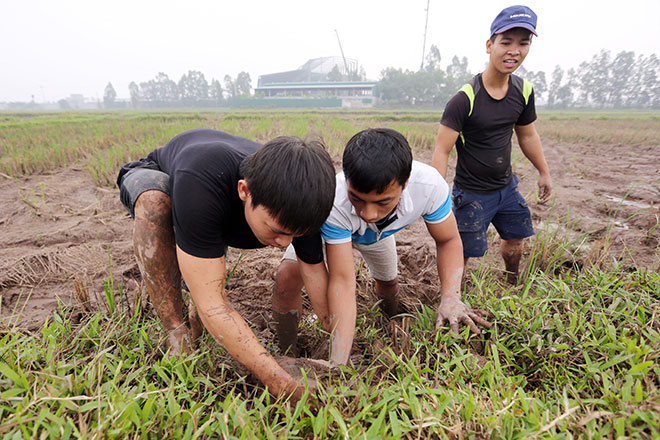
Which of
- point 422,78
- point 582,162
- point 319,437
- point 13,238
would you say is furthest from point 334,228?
point 422,78

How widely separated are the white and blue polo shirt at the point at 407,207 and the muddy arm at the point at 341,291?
0.06 meters

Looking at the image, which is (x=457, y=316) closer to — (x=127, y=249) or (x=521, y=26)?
(x=521, y=26)

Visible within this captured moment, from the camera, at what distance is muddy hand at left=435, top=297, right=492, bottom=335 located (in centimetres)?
149

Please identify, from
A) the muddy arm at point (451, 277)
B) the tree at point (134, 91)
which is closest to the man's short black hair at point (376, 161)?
the muddy arm at point (451, 277)

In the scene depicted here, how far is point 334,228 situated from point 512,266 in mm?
1591

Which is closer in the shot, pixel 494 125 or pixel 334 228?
pixel 334 228

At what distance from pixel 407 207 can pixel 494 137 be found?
97cm

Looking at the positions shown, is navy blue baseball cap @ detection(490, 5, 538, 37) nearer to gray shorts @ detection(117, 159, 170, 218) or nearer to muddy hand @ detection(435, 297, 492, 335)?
muddy hand @ detection(435, 297, 492, 335)

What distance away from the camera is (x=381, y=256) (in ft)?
6.54

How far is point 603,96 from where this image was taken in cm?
6631

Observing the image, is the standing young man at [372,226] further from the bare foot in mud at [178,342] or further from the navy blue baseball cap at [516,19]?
the navy blue baseball cap at [516,19]

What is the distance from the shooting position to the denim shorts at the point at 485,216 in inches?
87.1

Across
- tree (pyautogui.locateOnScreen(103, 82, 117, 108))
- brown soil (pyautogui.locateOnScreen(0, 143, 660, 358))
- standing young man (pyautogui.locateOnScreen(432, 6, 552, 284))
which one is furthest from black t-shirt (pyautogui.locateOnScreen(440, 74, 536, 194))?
tree (pyautogui.locateOnScreen(103, 82, 117, 108))

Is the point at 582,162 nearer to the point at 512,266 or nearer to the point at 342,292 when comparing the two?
the point at 512,266
